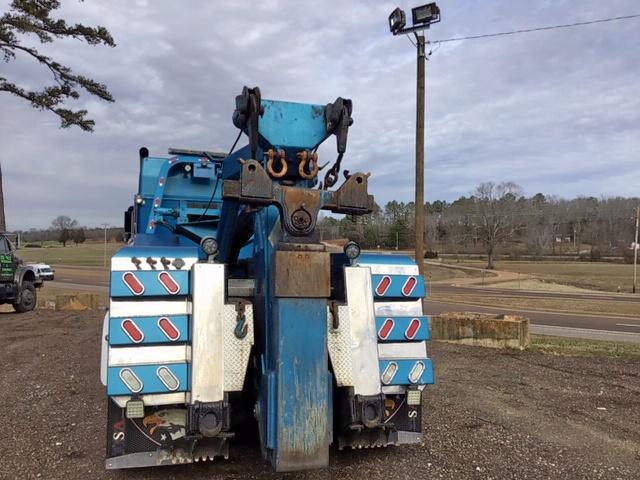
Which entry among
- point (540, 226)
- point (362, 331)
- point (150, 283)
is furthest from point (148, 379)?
point (540, 226)

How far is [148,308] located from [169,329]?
19cm

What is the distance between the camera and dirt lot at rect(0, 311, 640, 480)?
13.6 ft

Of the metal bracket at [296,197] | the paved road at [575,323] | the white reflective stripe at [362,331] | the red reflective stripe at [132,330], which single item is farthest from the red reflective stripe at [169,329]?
the paved road at [575,323]

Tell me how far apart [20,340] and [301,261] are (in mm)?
9425

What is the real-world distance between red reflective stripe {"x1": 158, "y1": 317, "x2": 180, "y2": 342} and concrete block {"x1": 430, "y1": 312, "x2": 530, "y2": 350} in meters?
7.73

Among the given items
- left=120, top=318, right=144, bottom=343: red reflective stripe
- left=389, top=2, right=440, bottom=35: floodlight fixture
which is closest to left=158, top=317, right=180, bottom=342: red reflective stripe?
left=120, top=318, right=144, bottom=343: red reflective stripe

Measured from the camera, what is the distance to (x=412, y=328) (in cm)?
412

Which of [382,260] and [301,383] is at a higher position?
[382,260]

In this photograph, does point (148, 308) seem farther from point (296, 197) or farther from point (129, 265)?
point (296, 197)

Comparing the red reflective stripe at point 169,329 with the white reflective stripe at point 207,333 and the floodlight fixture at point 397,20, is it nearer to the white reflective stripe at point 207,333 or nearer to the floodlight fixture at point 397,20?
the white reflective stripe at point 207,333

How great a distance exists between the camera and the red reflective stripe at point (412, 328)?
13.4 ft

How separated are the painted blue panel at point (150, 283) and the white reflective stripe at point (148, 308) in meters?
0.05

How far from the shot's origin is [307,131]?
11.6 feet

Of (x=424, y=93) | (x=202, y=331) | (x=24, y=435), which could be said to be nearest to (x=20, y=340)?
(x=24, y=435)
